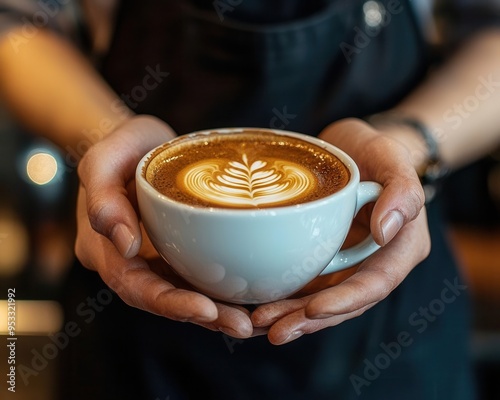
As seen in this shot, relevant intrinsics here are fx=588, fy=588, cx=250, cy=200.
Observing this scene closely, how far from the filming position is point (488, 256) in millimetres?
1956

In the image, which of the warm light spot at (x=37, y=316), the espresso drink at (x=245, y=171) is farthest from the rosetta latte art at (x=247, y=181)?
the warm light spot at (x=37, y=316)

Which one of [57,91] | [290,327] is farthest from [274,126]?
[290,327]

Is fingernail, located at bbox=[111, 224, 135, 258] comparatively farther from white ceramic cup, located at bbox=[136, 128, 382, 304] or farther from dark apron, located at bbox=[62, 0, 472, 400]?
dark apron, located at bbox=[62, 0, 472, 400]

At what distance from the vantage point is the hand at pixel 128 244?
84cm

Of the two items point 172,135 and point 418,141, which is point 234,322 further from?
point 418,141

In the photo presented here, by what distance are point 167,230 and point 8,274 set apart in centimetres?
119

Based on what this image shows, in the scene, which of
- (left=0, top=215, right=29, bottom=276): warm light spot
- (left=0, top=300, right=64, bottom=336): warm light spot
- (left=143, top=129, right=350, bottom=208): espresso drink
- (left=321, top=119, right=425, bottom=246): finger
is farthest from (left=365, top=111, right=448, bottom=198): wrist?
(left=0, top=215, right=29, bottom=276): warm light spot

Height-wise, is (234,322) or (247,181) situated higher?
(247,181)

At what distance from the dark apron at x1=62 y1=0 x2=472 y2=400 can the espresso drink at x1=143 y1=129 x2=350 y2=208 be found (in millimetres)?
267

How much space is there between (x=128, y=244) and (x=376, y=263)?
39 centimetres

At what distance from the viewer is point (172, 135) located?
119 cm

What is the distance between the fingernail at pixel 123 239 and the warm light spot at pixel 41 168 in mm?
1037

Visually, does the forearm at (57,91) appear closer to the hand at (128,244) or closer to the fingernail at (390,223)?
the hand at (128,244)

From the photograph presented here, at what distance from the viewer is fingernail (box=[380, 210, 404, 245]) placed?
870mm
